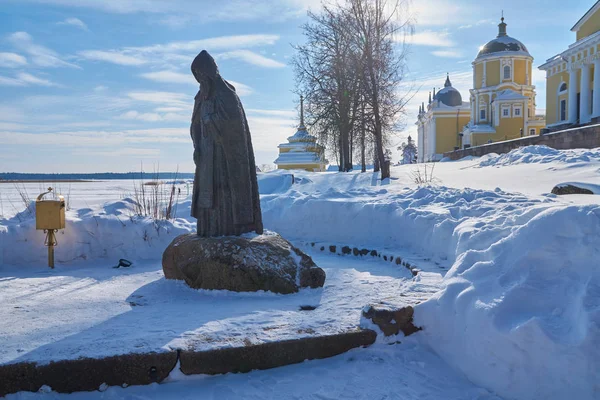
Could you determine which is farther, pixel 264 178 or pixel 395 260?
pixel 264 178

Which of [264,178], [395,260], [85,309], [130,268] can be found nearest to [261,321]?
[85,309]

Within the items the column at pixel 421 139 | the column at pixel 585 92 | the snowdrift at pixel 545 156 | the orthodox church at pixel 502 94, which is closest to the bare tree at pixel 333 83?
the snowdrift at pixel 545 156

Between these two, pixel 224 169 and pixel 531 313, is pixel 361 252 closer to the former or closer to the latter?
pixel 224 169

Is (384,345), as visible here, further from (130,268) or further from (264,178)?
(264,178)

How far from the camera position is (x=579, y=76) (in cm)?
2794

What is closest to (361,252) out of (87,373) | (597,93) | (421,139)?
(87,373)

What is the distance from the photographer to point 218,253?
4480 millimetres

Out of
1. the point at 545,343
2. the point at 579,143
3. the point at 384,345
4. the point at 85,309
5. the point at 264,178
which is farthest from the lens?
the point at 264,178

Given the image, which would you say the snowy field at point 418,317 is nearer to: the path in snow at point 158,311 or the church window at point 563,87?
the path in snow at point 158,311

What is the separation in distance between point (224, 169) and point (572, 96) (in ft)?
98.6

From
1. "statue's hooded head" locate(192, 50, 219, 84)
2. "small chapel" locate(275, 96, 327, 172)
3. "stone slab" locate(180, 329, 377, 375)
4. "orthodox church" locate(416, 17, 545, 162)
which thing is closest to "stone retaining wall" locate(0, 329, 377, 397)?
"stone slab" locate(180, 329, 377, 375)

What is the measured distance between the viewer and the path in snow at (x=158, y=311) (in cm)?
292

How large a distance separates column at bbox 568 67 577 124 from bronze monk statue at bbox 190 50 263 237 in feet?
95.4

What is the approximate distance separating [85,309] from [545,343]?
3718 mm
